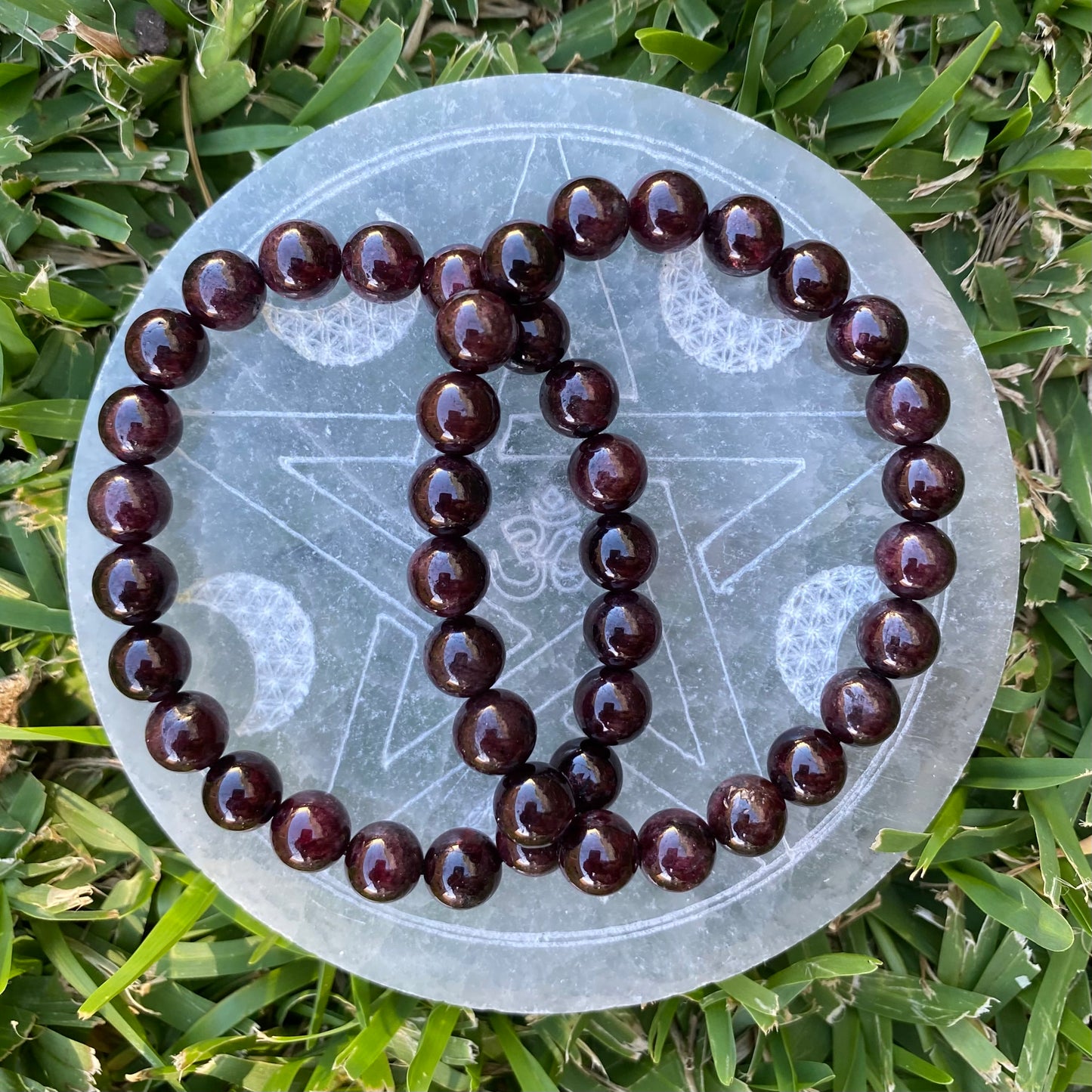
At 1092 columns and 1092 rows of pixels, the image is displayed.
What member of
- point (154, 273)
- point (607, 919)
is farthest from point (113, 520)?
point (607, 919)

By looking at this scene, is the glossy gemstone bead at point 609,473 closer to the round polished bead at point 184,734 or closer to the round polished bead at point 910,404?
the round polished bead at point 910,404

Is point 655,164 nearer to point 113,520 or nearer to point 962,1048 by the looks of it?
point 113,520

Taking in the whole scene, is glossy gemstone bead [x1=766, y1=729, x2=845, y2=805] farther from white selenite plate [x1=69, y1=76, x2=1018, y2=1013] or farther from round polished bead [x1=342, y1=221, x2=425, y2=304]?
round polished bead [x1=342, y1=221, x2=425, y2=304]

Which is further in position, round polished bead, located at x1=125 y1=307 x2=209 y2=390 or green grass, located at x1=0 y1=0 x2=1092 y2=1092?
green grass, located at x1=0 y1=0 x2=1092 y2=1092

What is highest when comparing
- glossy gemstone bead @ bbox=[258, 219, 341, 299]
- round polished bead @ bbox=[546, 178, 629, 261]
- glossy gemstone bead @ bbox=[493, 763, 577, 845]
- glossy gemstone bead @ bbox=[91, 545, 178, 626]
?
round polished bead @ bbox=[546, 178, 629, 261]

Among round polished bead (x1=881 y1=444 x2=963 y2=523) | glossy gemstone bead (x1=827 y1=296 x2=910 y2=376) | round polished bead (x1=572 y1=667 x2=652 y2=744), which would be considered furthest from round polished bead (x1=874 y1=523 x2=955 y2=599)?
round polished bead (x1=572 y1=667 x2=652 y2=744)

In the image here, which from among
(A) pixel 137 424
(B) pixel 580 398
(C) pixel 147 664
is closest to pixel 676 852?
(B) pixel 580 398
